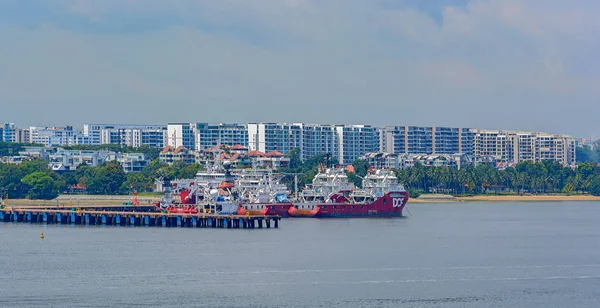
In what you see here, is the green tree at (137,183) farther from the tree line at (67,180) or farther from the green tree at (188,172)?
the green tree at (188,172)

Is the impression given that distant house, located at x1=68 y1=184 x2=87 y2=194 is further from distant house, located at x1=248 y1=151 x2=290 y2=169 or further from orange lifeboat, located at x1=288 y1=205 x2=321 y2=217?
orange lifeboat, located at x1=288 y1=205 x2=321 y2=217

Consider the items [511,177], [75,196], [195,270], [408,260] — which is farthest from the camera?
[511,177]

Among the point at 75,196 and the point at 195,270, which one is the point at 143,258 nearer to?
the point at 195,270

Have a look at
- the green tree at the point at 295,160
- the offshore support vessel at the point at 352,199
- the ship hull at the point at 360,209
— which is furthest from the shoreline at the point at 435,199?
the green tree at the point at 295,160

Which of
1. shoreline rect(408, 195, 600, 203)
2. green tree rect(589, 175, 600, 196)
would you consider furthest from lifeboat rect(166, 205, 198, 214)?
green tree rect(589, 175, 600, 196)

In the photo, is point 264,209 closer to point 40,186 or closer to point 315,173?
point 40,186

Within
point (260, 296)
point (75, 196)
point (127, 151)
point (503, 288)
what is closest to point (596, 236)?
point (503, 288)

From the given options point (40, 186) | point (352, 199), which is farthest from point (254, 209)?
point (40, 186)

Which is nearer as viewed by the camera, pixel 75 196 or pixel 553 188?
pixel 75 196
